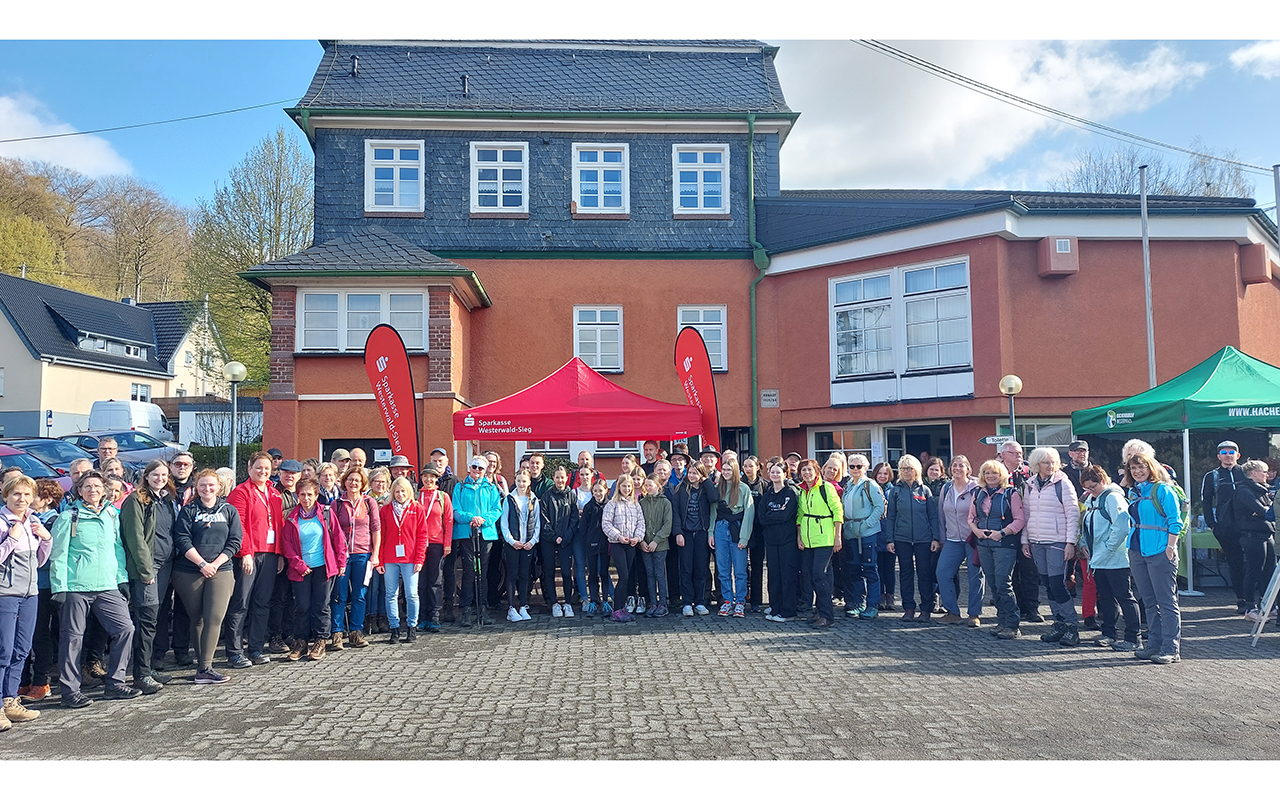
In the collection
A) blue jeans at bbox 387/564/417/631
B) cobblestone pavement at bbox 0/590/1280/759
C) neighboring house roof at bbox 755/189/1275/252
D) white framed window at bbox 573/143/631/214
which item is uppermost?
white framed window at bbox 573/143/631/214

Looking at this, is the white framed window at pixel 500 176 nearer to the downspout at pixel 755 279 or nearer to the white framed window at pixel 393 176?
the white framed window at pixel 393 176

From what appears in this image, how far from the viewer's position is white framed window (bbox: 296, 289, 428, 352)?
617 inches

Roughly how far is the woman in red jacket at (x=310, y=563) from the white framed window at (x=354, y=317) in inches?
327

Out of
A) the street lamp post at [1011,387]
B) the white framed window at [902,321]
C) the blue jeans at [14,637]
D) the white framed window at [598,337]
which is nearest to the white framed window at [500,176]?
the white framed window at [598,337]

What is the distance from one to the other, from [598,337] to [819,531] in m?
9.93

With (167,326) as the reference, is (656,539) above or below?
below

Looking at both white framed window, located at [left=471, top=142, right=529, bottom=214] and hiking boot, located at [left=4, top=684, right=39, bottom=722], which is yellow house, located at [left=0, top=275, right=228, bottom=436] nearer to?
white framed window, located at [left=471, top=142, right=529, bottom=214]

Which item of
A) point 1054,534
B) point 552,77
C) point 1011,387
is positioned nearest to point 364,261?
point 552,77

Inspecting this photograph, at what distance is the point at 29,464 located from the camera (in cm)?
1641

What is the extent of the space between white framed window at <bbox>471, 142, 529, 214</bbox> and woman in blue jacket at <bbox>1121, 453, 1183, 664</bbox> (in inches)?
543

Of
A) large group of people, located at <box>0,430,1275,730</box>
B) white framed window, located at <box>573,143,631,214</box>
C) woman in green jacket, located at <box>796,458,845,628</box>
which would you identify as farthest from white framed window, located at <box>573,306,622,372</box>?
woman in green jacket, located at <box>796,458,845,628</box>

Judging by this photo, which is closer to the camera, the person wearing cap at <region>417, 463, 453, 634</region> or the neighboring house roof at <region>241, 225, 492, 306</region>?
the person wearing cap at <region>417, 463, 453, 634</region>

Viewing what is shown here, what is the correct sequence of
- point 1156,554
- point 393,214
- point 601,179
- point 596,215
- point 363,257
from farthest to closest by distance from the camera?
1. point 601,179
2. point 596,215
3. point 393,214
4. point 363,257
5. point 1156,554

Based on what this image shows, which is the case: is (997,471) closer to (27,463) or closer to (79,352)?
(27,463)
